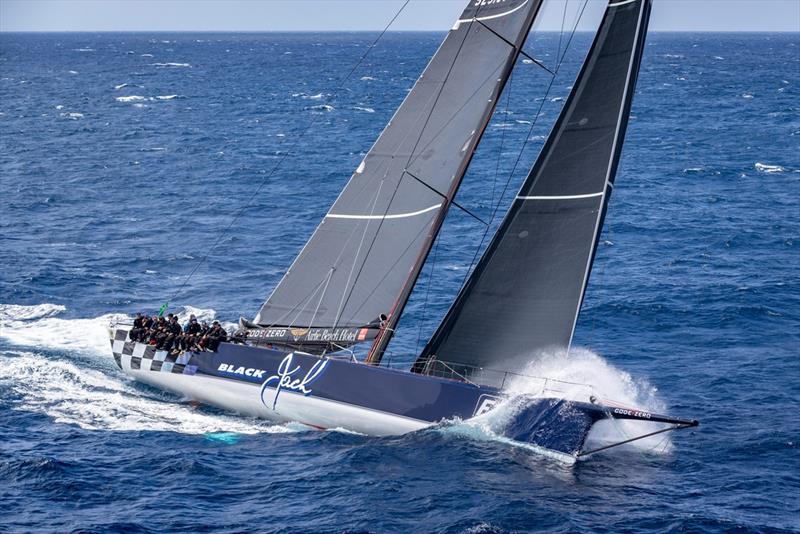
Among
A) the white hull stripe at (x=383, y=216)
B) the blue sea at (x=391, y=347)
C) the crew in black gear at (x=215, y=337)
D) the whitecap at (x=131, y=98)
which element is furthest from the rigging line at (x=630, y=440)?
the whitecap at (x=131, y=98)

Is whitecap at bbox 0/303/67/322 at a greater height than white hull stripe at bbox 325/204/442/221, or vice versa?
white hull stripe at bbox 325/204/442/221

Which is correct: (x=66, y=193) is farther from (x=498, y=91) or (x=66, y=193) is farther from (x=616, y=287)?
(x=498, y=91)

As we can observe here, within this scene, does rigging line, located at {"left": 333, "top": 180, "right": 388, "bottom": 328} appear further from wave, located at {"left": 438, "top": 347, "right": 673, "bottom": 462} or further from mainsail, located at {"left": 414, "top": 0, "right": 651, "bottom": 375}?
wave, located at {"left": 438, "top": 347, "right": 673, "bottom": 462}

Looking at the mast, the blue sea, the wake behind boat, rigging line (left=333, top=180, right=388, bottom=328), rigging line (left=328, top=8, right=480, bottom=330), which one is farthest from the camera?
rigging line (left=333, top=180, right=388, bottom=328)

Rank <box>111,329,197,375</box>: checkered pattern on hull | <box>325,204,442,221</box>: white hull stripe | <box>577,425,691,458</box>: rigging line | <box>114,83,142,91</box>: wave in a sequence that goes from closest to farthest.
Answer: <box>577,425,691,458</box>: rigging line
<box>325,204,442,221</box>: white hull stripe
<box>111,329,197,375</box>: checkered pattern on hull
<box>114,83,142,91</box>: wave

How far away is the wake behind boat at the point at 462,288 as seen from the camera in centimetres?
2411

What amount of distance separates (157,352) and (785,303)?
20.8m

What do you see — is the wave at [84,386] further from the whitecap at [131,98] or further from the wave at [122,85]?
the wave at [122,85]

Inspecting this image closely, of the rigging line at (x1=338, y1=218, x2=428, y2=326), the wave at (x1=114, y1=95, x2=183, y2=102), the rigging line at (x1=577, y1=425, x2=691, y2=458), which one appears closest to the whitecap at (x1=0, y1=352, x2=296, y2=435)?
the rigging line at (x1=338, y1=218, x2=428, y2=326)

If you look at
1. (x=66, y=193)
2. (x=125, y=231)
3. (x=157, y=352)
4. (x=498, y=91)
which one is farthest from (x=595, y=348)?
(x=66, y=193)

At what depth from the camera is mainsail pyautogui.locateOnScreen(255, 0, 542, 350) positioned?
26.6m

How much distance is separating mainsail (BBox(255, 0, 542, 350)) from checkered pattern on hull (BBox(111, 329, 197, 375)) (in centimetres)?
210

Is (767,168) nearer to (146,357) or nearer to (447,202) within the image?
(447,202)

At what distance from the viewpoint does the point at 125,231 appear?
4725cm
